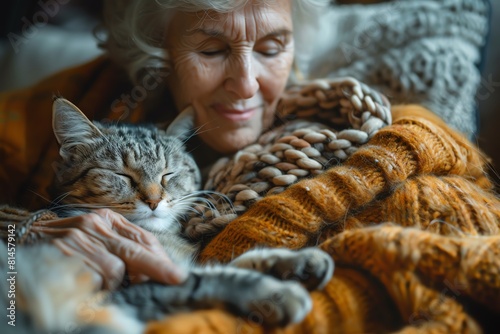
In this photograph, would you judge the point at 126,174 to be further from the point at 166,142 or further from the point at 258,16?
the point at 258,16

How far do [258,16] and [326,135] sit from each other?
0.25m

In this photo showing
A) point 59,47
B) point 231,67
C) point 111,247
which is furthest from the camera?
point 59,47

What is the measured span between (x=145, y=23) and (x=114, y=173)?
337 mm

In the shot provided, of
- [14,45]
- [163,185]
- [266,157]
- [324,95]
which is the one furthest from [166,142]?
[14,45]

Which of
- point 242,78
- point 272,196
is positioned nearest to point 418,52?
point 242,78

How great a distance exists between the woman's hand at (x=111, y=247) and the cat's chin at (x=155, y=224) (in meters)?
0.09

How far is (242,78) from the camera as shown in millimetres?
830

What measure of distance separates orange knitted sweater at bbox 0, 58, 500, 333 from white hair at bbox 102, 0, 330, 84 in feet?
0.22

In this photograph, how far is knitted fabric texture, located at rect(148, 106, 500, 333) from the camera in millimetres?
521

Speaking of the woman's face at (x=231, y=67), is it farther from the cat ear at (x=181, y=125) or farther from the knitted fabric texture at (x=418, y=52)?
the knitted fabric texture at (x=418, y=52)

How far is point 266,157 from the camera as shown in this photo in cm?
79

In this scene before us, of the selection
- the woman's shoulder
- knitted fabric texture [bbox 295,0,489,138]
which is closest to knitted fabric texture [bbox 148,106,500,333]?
knitted fabric texture [bbox 295,0,489,138]

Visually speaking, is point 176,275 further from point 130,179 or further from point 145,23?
point 145,23

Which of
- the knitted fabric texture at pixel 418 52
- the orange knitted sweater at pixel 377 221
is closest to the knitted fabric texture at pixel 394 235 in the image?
the orange knitted sweater at pixel 377 221
